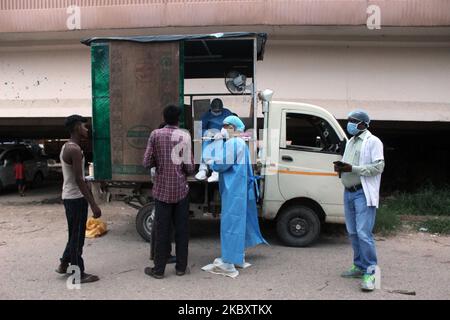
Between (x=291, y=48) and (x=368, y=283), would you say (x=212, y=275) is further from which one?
(x=291, y=48)

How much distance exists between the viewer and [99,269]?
5.36 metres

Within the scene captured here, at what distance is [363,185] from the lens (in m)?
4.65

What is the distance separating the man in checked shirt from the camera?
486cm

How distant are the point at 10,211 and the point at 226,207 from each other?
6944 millimetres

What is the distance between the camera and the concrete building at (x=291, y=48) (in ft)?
29.1

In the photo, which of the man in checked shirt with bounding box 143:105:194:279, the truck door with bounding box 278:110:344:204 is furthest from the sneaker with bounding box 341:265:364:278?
the man in checked shirt with bounding box 143:105:194:279

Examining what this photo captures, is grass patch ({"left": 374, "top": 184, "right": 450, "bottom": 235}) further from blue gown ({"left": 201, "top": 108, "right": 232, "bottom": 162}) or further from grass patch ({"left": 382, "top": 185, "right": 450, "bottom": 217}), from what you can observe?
blue gown ({"left": 201, "top": 108, "right": 232, "bottom": 162})

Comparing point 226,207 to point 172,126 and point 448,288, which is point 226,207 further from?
point 448,288

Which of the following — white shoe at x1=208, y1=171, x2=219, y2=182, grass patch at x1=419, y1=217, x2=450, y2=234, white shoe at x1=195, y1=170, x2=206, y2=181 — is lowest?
grass patch at x1=419, y1=217, x2=450, y2=234

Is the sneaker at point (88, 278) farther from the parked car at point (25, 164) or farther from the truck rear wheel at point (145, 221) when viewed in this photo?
the parked car at point (25, 164)

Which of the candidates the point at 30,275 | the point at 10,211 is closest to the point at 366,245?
the point at 30,275

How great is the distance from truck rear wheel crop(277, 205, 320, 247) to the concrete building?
3.85 metres

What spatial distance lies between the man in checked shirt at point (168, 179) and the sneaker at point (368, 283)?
1.99 m

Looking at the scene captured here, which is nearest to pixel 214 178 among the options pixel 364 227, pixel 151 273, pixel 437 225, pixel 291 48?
pixel 151 273
